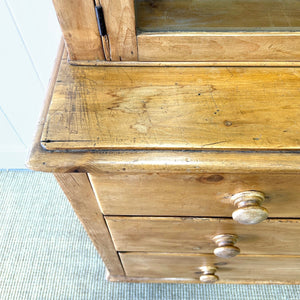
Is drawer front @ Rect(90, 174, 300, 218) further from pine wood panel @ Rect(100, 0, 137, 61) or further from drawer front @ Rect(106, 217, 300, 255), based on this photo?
pine wood panel @ Rect(100, 0, 137, 61)

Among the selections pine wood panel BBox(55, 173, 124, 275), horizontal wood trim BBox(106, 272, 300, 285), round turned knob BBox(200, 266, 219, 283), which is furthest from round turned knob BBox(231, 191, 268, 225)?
horizontal wood trim BBox(106, 272, 300, 285)

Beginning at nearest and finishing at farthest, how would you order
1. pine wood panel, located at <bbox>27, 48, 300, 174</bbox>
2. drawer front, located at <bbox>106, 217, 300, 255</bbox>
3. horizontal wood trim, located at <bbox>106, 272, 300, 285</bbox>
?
pine wood panel, located at <bbox>27, 48, 300, 174</bbox>, drawer front, located at <bbox>106, 217, 300, 255</bbox>, horizontal wood trim, located at <bbox>106, 272, 300, 285</bbox>

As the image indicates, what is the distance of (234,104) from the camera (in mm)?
464

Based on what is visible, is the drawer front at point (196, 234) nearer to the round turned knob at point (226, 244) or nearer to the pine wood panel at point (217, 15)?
the round turned knob at point (226, 244)

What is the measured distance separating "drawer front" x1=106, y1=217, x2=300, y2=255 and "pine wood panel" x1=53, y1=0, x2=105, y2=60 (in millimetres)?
309

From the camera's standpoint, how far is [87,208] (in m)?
0.57

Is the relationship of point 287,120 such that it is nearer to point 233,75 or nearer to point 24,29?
point 233,75

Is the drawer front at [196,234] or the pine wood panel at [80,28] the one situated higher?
the pine wood panel at [80,28]

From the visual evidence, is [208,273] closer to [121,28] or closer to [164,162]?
[164,162]

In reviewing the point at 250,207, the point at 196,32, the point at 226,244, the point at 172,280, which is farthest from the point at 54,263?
the point at 196,32

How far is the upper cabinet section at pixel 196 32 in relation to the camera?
47 centimetres

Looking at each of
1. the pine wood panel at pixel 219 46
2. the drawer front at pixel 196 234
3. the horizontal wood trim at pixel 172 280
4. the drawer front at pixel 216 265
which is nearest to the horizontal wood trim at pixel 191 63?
the pine wood panel at pixel 219 46

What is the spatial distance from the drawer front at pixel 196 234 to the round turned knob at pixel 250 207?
0.30 ft

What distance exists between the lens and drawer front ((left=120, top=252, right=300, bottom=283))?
0.76 metres
